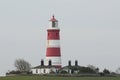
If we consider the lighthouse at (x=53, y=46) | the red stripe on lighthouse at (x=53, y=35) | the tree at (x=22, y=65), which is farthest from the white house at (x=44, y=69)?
the tree at (x=22, y=65)

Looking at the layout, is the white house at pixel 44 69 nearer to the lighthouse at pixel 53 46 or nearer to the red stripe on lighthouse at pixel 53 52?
the lighthouse at pixel 53 46

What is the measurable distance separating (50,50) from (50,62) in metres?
1.74

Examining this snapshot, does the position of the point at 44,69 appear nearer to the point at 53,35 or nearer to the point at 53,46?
the point at 53,46

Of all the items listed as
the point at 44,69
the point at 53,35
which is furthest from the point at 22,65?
the point at 53,35

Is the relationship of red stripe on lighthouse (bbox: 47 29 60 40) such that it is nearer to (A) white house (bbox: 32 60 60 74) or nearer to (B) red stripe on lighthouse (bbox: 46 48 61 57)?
(B) red stripe on lighthouse (bbox: 46 48 61 57)

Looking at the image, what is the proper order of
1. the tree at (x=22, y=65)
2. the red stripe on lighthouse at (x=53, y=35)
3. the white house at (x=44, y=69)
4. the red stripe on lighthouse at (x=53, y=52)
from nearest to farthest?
the red stripe on lighthouse at (x=53, y=52) < the red stripe on lighthouse at (x=53, y=35) < the white house at (x=44, y=69) < the tree at (x=22, y=65)

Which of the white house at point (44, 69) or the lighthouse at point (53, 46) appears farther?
the white house at point (44, 69)

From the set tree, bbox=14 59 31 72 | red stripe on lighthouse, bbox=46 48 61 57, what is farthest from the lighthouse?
tree, bbox=14 59 31 72

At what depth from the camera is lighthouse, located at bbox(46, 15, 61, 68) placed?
85.8 meters

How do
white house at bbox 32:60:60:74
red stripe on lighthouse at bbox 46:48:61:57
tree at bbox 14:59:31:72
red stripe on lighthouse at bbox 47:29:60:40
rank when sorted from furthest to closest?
tree at bbox 14:59:31:72 → white house at bbox 32:60:60:74 → red stripe on lighthouse at bbox 47:29:60:40 → red stripe on lighthouse at bbox 46:48:61:57

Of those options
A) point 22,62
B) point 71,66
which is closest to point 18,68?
point 22,62

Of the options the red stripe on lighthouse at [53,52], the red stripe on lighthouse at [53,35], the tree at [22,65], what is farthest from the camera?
the tree at [22,65]

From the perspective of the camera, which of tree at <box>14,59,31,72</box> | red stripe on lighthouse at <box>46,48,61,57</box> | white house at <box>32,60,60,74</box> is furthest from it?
tree at <box>14,59,31,72</box>

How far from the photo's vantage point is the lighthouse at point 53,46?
3378 inches
